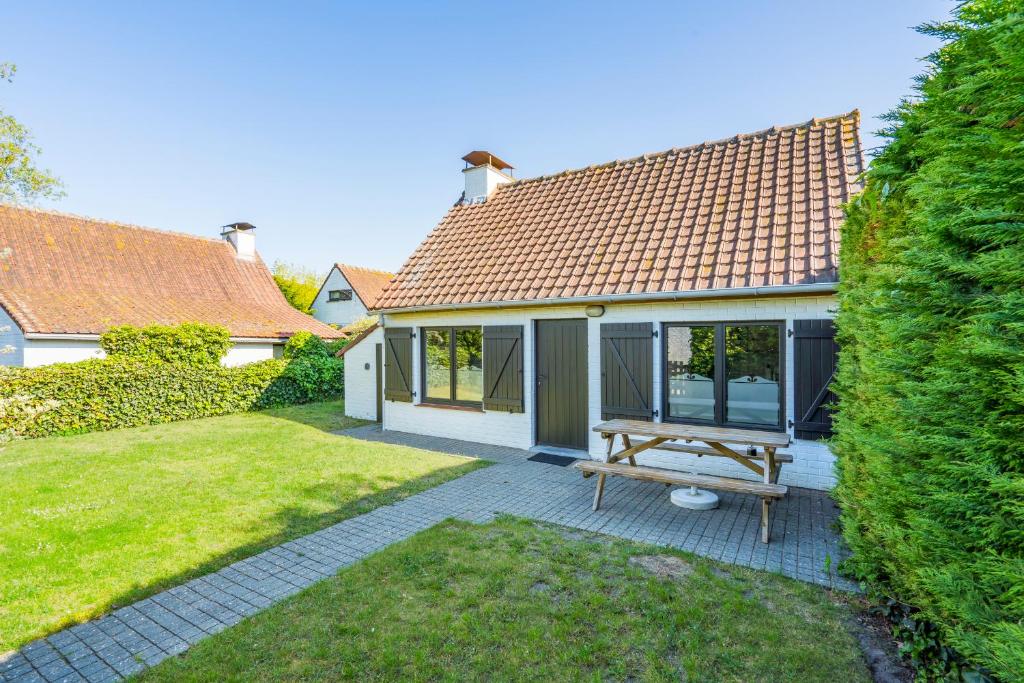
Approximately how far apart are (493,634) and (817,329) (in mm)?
5279

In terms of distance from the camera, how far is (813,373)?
5844mm

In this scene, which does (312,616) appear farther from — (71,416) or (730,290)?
(71,416)

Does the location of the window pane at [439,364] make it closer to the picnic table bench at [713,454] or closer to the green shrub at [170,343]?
the picnic table bench at [713,454]

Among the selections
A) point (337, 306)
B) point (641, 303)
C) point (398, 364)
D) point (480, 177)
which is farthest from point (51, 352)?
point (337, 306)


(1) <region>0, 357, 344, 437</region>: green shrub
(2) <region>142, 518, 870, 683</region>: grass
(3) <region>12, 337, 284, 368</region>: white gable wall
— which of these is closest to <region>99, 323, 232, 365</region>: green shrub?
(1) <region>0, 357, 344, 437</region>: green shrub

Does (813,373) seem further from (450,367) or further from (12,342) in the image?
(12,342)

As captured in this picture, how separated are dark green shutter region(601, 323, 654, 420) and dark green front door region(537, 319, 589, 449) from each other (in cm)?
43

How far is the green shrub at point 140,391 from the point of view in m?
9.60

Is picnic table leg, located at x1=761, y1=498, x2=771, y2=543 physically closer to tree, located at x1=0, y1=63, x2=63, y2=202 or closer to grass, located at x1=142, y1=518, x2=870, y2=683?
grass, located at x1=142, y1=518, x2=870, y2=683

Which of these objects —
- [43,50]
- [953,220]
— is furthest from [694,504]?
[43,50]

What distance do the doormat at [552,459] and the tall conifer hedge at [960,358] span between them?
4.52 meters

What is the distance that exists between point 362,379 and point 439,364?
133 inches

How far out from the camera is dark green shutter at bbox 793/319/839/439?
18.9 ft

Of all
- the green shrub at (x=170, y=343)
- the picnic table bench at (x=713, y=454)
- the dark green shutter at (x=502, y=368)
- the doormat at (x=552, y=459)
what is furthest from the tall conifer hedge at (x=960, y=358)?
the green shrub at (x=170, y=343)
